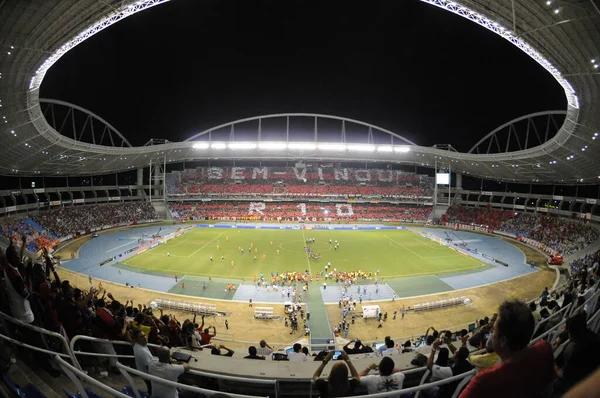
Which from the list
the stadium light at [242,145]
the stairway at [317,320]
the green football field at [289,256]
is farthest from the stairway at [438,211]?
the stairway at [317,320]

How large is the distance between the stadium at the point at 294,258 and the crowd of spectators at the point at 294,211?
54cm

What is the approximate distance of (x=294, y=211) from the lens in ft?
226

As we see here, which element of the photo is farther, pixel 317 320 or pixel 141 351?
pixel 317 320

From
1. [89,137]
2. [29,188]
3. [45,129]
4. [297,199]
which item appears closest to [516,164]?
[297,199]

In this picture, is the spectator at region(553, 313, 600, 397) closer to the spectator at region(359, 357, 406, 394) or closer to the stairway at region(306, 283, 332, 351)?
the spectator at region(359, 357, 406, 394)

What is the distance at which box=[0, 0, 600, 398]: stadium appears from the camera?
4234mm

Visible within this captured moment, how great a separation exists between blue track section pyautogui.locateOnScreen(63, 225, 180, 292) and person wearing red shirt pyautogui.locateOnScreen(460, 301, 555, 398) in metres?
27.0

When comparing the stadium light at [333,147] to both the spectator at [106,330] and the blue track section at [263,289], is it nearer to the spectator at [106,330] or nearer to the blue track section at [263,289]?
the blue track section at [263,289]

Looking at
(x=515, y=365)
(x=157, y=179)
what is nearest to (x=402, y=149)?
(x=157, y=179)

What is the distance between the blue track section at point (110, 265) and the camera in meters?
27.1

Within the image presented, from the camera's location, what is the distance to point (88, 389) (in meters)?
4.69

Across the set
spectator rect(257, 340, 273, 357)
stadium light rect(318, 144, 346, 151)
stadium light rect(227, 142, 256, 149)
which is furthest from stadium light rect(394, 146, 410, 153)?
spectator rect(257, 340, 273, 357)

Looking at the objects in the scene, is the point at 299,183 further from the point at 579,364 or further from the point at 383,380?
the point at 579,364

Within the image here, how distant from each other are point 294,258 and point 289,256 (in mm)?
1019
